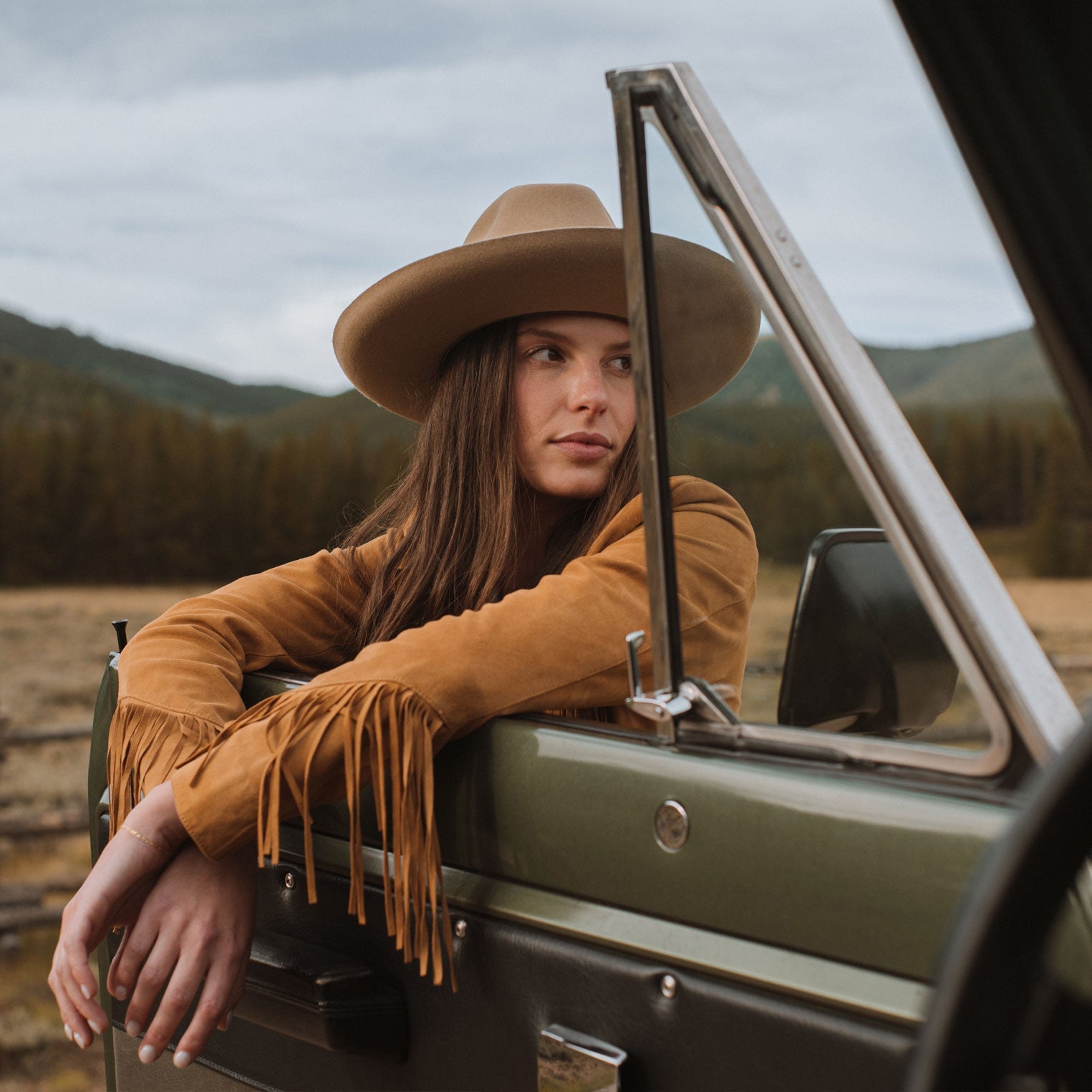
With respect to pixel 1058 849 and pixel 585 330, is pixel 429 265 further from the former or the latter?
pixel 1058 849

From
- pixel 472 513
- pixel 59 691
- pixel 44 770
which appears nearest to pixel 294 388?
pixel 59 691

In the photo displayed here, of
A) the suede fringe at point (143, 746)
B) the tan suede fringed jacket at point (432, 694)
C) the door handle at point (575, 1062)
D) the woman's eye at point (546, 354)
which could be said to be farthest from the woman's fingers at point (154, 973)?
the woman's eye at point (546, 354)

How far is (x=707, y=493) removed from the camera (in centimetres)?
115

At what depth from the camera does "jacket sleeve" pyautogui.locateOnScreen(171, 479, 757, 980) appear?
1.21 meters

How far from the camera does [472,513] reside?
6.37ft

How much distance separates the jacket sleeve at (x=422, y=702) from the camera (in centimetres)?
121

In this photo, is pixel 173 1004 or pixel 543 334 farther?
pixel 543 334

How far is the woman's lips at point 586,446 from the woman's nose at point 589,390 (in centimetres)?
4

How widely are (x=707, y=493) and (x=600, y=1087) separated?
1.86 ft

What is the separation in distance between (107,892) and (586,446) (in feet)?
2.97

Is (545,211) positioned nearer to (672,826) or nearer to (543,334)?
(543,334)

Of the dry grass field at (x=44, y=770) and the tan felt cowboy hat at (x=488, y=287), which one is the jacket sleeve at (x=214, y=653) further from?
the dry grass field at (x=44, y=770)

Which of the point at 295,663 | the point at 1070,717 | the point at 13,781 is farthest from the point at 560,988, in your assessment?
the point at 13,781

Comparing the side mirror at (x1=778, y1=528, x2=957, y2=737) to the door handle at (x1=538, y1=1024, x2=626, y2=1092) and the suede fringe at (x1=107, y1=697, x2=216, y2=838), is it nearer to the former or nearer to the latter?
the door handle at (x1=538, y1=1024, x2=626, y2=1092)
